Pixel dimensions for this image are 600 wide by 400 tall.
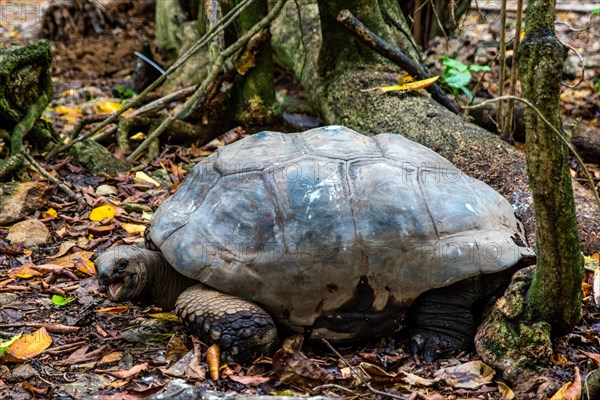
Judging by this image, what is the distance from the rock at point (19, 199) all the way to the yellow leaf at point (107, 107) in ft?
9.77

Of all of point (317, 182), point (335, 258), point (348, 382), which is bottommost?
point (348, 382)

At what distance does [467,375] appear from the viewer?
378 centimetres

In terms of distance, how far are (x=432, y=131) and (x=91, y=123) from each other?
400 centimetres

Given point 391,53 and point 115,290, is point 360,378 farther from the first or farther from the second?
point 391,53

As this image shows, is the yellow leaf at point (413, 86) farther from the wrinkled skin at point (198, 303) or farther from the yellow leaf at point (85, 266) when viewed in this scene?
the yellow leaf at point (85, 266)

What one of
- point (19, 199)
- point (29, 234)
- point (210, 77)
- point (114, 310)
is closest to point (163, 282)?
point (114, 310)

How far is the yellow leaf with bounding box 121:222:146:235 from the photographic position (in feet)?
18.5

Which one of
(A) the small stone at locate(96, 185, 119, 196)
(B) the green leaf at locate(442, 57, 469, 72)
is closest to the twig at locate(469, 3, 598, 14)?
(B) the green leaf at locate(442, 57, 469, 72)

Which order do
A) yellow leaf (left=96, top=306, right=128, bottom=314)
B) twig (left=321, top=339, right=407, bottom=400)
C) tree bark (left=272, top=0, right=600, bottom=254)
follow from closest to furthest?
twig (left=321, top=339, right=407, bottom=400) < yellow leaf (left=96, top=306, right=128, bottom=314) < tree bark (left=272, top=0, right=600, bottom=254)

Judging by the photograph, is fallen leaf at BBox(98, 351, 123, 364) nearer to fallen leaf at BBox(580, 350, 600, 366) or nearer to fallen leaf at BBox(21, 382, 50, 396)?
fallen leaf at BBox(21, 382, 50, 396)

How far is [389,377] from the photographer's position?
3.67 m

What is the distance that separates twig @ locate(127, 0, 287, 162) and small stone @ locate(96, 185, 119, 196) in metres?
0.61

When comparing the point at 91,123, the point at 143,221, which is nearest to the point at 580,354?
the point at 143,221

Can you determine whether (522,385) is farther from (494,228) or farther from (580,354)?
(494,228)
